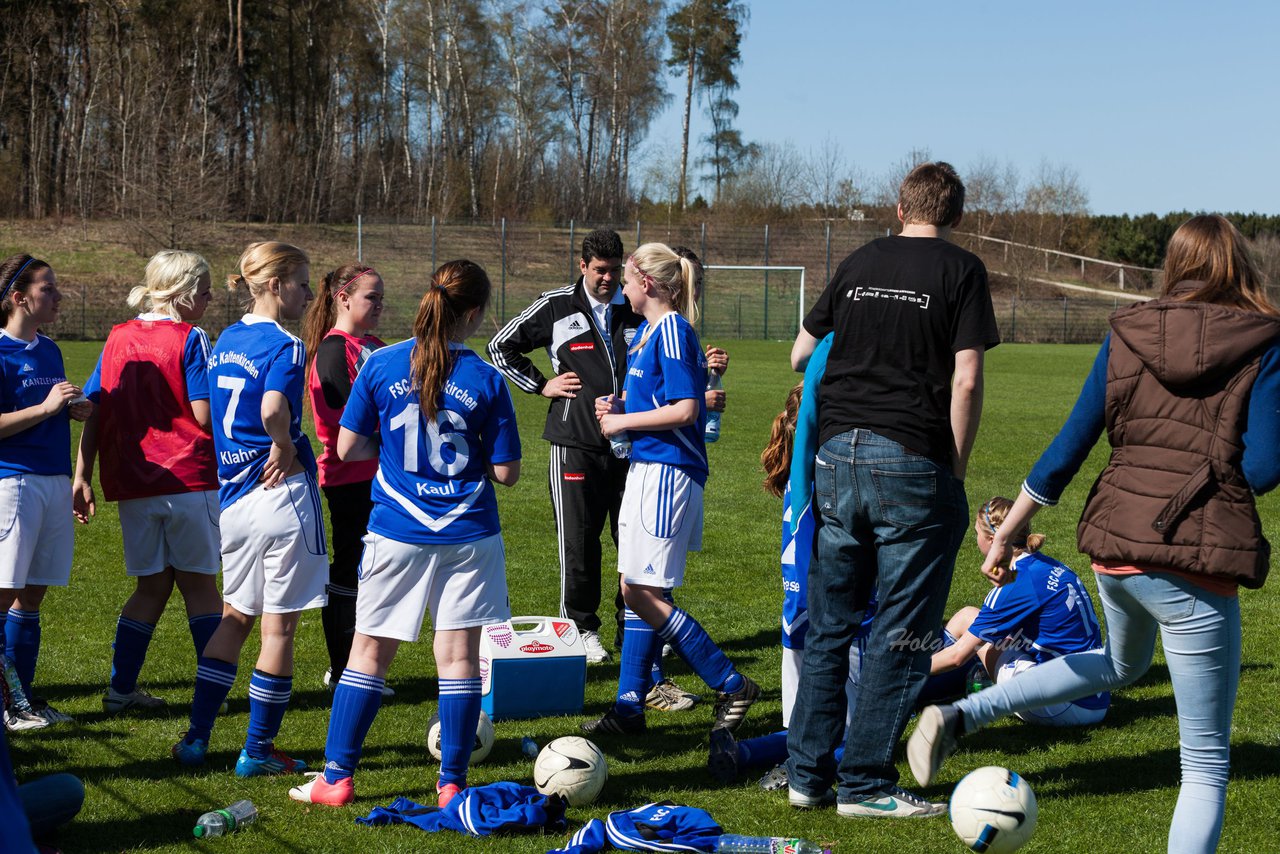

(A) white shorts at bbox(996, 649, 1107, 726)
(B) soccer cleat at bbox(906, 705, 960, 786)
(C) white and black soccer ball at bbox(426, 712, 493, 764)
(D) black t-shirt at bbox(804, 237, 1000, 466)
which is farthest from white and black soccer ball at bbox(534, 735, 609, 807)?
(A) white shorts at bbox(996, 649, 1107, 726)

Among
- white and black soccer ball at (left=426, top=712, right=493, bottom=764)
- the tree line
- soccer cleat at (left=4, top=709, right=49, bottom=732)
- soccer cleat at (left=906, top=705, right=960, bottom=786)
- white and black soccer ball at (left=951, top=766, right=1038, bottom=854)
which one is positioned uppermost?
the tree line

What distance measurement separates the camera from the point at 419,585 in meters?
3.94

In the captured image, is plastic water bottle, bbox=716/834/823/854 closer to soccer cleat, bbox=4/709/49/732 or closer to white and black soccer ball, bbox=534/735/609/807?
white and black soccer ball, bbox=534/735/609/807

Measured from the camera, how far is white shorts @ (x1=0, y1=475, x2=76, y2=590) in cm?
477

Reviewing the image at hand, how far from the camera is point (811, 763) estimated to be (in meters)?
4.01

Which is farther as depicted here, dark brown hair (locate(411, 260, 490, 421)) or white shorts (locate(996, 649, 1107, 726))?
white shorts (locate(996, 649, 1107, 726))

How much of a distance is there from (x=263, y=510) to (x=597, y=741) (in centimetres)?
169

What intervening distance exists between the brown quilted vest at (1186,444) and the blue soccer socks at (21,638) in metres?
4.30

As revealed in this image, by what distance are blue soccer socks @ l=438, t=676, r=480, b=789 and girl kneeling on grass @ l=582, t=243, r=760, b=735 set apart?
1017 mm

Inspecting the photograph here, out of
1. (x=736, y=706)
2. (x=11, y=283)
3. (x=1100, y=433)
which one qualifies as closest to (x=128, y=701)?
(x=11, y=283)

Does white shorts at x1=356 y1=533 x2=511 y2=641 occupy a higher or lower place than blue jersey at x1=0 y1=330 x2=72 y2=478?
lower

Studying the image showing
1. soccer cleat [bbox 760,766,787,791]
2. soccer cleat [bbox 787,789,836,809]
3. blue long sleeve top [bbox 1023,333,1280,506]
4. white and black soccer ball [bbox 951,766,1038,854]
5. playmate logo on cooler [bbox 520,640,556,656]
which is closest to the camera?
A: blue long sleeve top [bbox 1023,333,1280,506]

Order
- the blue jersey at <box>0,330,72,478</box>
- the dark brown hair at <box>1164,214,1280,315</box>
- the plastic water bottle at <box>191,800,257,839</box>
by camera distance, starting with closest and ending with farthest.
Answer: the dark brown hair at <box>1164,214,1280,315</box>, the plastic water bottle at <box>191,800,257,839</box>, the blue jersey at <box>0,330,72,478</box>

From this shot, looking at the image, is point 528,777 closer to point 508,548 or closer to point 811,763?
point 811,763
